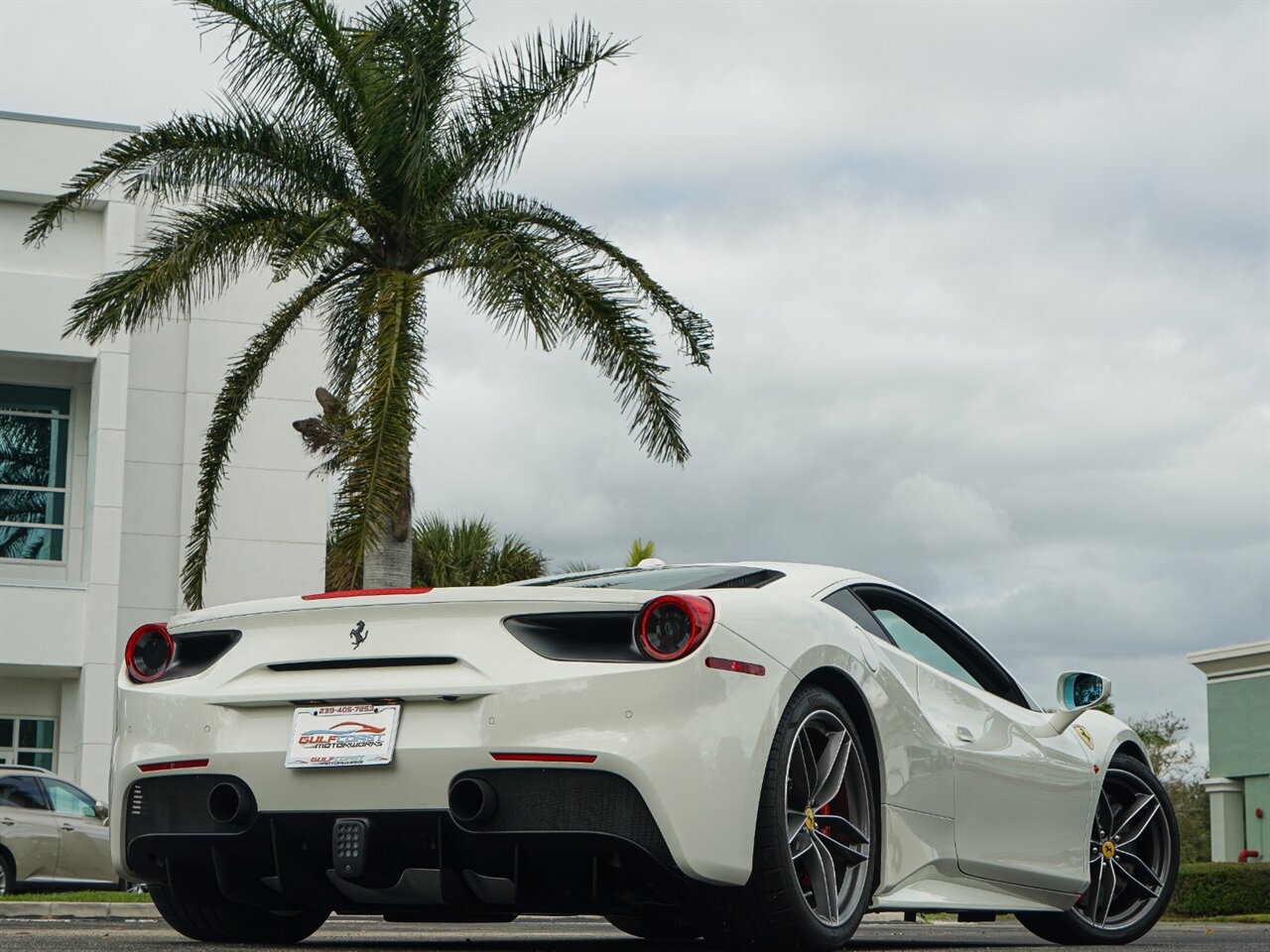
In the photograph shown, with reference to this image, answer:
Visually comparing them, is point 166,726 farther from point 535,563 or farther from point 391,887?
point 535,563

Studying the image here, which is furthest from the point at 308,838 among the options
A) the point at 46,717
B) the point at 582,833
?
the point at 46,717

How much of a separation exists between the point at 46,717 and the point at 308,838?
80.3 feet

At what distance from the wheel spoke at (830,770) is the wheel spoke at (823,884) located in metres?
0.13

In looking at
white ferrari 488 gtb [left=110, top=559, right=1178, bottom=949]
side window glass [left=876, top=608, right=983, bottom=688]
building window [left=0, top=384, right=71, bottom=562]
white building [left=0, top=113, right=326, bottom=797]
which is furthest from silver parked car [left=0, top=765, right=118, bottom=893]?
side window glass [left=876, top=608, right=983, bottom=688]

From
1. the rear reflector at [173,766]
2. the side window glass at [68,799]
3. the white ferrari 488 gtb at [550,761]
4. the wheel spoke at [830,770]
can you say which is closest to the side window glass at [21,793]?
the side window glass at [68,799]

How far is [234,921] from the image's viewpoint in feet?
18.8

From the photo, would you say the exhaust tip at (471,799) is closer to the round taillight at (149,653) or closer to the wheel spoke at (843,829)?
the wheel spoke at (843,829)

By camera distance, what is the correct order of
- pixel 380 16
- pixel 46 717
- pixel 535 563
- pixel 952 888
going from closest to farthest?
pixel 952 888 → pixel 380 16 → pixel 46 717 → pixel 535 563

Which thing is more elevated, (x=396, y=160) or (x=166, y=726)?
(x=396, y=160)

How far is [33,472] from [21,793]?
11.2m

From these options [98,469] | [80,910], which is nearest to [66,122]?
[98,469]

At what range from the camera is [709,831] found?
182 inches

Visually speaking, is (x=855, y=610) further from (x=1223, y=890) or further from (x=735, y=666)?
(x=1223, y=890)

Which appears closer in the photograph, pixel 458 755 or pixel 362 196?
pixel 458 755
